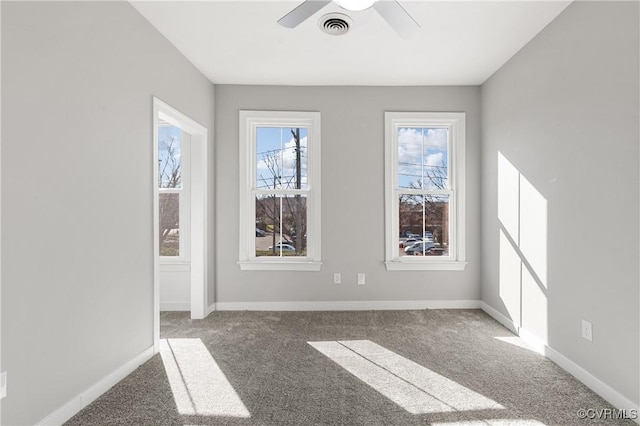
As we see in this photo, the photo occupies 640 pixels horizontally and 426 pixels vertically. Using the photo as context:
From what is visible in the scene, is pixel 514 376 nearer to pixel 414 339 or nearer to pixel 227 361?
pixel 414 339

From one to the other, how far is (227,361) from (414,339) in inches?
63.7

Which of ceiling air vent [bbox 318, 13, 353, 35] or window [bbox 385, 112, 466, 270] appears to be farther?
window [bbox 385, 112, 466, 270]

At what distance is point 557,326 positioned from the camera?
2.52 meters

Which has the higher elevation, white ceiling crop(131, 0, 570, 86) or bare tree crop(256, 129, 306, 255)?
white ceiling crop(131, 0, 570, 86)

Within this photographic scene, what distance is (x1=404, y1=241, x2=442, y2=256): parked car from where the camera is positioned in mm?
3960

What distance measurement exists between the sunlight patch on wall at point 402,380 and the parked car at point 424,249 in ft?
4.68

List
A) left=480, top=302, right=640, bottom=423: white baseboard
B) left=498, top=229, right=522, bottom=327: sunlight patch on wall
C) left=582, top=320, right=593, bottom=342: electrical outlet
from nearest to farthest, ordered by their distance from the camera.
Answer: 1. left=480, top=302, right=640, bottom=423: white baseboard
2. left=582, top=320, right=593, bottom=342: electrical outlet
3. left=498, top=229, right=522, bottom=327: sunlight patch on wall

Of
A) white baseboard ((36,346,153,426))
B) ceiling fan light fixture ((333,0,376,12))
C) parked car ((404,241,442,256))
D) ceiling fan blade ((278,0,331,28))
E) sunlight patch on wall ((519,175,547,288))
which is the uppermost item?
ceiling fan blade ((278,0,331,28))

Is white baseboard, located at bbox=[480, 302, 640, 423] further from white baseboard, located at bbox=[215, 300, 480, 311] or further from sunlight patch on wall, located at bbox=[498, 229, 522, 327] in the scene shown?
white baseboard, located at bbox=[215, 300, 480, 311]

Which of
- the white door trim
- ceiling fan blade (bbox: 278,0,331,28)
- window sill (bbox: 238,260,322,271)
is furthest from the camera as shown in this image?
window sill (bbox: 238,260,322,271)

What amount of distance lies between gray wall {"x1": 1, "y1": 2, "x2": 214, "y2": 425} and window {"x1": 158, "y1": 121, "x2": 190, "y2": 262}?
4.61 ft

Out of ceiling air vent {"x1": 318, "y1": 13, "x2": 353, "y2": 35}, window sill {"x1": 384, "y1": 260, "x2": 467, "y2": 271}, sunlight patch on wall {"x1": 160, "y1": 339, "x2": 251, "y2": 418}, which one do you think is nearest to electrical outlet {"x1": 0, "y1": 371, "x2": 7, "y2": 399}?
sunlight patch on wall {"x1": 160, "y1": 339, "x2": 251, "y2": 418}

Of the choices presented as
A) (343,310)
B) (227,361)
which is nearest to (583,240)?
(343,310)

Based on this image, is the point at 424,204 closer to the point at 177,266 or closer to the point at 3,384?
the point at 177,266
